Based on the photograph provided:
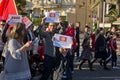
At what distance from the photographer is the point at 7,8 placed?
1168 centimetres

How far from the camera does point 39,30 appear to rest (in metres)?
10.9

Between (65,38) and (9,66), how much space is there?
9.70 ft

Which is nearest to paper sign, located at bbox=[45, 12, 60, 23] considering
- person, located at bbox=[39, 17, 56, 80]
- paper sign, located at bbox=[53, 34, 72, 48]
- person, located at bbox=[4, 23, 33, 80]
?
person, located at bbox=[39, 17, 56, 80]

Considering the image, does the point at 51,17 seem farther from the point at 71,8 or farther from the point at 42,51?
the point at 71,8

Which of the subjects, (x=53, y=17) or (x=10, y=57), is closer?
(x=10, y=57)

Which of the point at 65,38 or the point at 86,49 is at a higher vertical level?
the point at 65,38

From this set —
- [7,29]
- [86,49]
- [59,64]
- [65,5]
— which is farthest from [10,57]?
[65,5]

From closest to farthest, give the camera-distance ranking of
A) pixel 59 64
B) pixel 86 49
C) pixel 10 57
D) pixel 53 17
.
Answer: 1. pixel 10 57
2. pixel 59 64
3. pixel 53 17
4. pixel 86 49

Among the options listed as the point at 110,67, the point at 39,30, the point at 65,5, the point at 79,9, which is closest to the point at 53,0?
the point at 65,5

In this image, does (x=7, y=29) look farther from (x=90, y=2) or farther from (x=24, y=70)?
(x=90, y=2)

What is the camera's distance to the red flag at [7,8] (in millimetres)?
11672

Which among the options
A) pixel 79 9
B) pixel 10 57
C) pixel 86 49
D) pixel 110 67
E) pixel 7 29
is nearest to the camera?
pixel 10 57

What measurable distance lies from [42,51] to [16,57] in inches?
254

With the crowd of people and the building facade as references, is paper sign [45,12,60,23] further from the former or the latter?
the building facade
